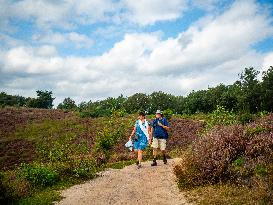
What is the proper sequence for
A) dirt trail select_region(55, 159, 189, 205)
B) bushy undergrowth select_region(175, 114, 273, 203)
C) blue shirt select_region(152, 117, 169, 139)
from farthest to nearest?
blue shirt select_region(152, 117, 169, 139)
dirt trail select_region(55, 159, 189, 205)
bushy undergrowth select_region(175, 114, 273, 203)

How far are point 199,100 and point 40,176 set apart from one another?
5272cm

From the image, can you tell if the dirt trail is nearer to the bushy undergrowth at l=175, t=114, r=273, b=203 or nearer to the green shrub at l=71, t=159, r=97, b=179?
the green shrub at l=71, t=159, r=97, b=179

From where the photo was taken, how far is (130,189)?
39.9ft

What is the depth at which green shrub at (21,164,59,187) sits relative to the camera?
13.4 meters

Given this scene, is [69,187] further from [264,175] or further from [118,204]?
[264,175]

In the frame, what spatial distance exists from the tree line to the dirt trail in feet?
31.2

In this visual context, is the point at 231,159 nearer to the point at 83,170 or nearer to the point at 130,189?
the point at 130,189

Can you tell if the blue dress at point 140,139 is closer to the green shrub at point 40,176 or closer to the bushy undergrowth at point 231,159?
the bushy undergrowth at point 231,159

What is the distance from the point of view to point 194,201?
33.2 ft

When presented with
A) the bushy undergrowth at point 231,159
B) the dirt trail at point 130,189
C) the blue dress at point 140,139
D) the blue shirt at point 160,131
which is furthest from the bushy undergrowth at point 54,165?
the bushy undergrowth at point 231,159

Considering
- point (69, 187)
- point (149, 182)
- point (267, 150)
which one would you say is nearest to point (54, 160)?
point (69, 187)

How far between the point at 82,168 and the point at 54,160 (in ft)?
4.95

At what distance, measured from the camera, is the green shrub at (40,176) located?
13.4 metres

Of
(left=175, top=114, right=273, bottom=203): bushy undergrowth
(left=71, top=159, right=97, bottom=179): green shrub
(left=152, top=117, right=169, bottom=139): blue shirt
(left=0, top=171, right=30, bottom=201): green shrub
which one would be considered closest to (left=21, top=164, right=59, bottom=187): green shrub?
(left=0, top=171, right=30, bottom=201): green shrub
